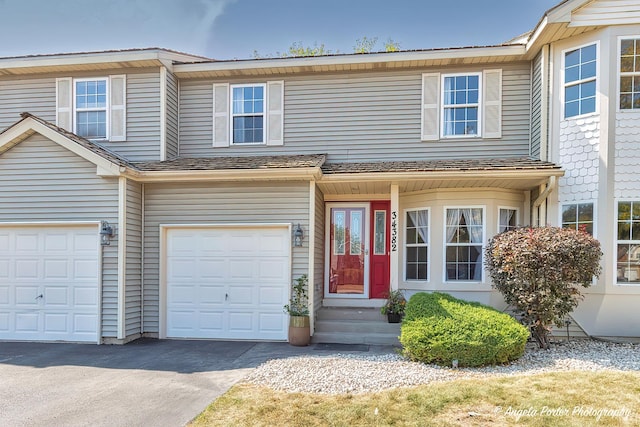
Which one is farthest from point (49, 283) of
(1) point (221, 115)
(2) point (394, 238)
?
(2) point (394, 238)

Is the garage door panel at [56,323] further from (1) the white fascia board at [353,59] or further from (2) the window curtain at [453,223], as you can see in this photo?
(2) the window curtain at [453,223]

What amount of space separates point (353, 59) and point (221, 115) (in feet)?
10.7

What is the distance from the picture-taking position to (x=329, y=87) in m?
9.12

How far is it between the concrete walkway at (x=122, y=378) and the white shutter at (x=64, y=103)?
4787 millimetres

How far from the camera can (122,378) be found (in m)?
5.49

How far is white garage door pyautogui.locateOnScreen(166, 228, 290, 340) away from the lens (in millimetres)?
7910

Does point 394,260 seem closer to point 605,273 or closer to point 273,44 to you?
point 605,273

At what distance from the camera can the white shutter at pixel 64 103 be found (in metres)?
9.17

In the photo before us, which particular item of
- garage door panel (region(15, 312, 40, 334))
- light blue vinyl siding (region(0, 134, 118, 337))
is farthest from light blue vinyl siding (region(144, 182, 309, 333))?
garage door panel (region(15, 312, 40, 334))

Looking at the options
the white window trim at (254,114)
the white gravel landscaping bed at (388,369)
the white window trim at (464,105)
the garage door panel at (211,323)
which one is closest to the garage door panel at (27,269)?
the garage door panel at (211,323)

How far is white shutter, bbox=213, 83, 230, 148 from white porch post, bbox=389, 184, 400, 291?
158 inches

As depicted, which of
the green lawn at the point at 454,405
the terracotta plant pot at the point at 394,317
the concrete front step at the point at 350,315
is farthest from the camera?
the concrete front step at the point at 350,315

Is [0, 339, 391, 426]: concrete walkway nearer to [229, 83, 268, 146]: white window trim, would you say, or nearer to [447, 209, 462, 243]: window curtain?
[447, 209, 462, 243]: window curtain

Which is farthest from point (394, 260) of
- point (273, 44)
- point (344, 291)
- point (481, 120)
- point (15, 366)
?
point (273, 44)
